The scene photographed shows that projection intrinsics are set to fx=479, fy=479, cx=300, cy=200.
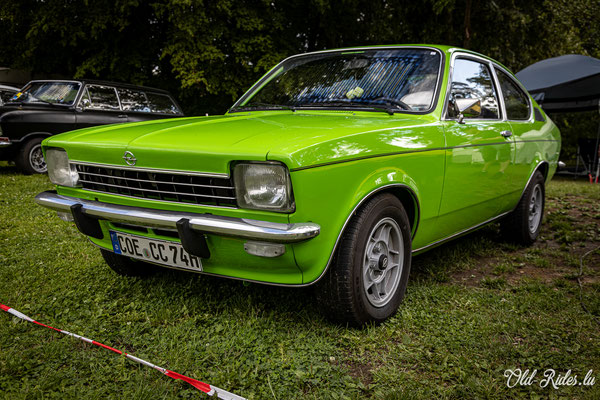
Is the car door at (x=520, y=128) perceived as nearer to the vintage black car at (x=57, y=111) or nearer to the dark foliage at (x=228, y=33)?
the vintage black car at (x=57, y=111)

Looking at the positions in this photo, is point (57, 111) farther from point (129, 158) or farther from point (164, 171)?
point (164, 171)

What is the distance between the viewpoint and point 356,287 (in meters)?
2.47

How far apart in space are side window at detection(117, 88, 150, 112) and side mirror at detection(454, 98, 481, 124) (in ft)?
25.2

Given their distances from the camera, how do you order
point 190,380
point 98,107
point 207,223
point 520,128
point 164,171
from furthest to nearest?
point 98,107 < point 520,128 < point 164,171 < point 207,223 < point 190,380

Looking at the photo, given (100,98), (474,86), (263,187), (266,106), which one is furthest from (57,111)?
(263,187)

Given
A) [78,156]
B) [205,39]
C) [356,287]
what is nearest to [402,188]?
[356,287]

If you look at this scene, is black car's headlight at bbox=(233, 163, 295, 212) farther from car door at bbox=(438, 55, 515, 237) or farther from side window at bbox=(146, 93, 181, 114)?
side window at bbox=(146, 93, 181, 114)

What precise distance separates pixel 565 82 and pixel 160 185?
431 inches

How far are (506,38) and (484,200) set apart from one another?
38.6 feet

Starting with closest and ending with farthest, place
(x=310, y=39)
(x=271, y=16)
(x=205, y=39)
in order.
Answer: (x=205, y=39), (x=271, y=16), (x=310, y=39)

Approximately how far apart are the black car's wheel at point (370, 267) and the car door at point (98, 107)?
7.78 metres

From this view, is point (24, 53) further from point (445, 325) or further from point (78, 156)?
point (445, 325)

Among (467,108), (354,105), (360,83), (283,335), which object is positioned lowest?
(283,335)

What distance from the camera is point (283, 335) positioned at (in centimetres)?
259
